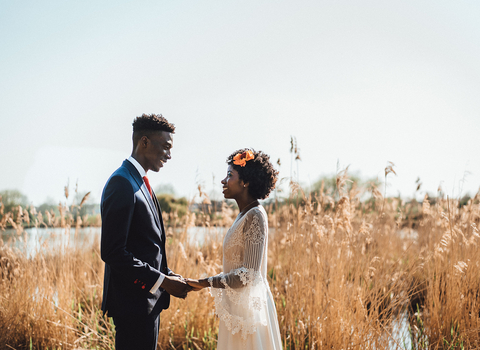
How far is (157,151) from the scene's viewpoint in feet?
7.68

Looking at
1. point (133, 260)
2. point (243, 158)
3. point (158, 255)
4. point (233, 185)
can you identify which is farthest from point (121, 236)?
point (243, 158)

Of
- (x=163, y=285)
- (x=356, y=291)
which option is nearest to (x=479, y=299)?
(x=356, y=291)

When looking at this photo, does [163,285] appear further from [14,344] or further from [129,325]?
[14,344]

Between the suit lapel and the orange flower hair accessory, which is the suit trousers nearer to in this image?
the suit lapel

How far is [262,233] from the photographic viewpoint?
2.15 meters

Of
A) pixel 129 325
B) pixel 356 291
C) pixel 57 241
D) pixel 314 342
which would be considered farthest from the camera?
pixel 57 241

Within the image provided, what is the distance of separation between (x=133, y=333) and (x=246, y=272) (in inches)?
30.6

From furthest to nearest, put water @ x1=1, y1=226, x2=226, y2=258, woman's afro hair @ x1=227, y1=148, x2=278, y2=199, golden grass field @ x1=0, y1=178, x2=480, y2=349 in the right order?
water @ x1=1, y1=226, x2=226, y2=258, golden grass field @ x1=0, y1=178, x2=480, y2=349, woman's afro hair @ x1=227, y1=148, x2=278, y2=199

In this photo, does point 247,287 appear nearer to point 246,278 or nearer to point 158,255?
point 246,278

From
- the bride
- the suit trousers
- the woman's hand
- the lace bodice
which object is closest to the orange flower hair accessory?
the bride

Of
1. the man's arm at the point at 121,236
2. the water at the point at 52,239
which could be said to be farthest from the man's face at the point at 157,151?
the water at the point at 52,239

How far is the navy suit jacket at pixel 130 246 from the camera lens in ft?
6.40

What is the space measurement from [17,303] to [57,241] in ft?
3.25

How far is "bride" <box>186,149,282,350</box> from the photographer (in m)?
2.15
